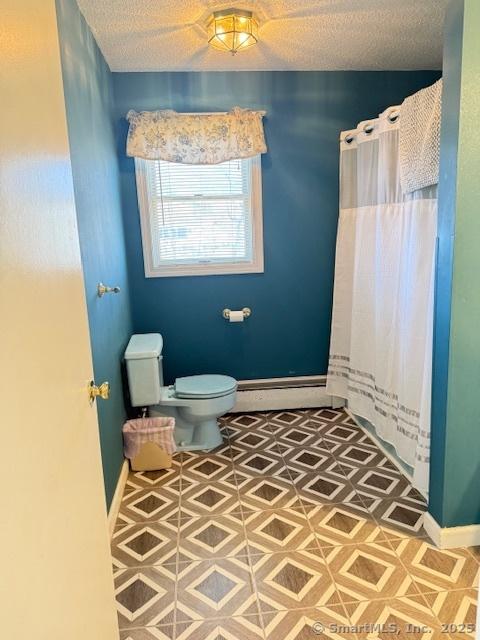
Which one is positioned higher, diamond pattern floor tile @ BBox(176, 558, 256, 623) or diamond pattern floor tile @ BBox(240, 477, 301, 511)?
diamond pattern floor tile @ BBox(240, 477, 301, 511)

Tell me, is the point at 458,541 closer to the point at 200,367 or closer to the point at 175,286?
the point at 200,367

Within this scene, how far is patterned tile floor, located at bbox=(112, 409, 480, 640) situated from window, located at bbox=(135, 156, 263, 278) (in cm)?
130

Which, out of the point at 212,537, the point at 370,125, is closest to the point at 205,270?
the point at 370,125

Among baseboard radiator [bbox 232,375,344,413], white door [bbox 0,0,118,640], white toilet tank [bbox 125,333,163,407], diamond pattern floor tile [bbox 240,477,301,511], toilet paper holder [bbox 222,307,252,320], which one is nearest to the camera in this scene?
white door [bbox 0,0,118,640]

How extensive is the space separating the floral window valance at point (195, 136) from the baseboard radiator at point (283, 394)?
1.60m

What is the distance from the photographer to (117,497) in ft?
7.82

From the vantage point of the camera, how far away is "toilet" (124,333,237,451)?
2.77 metres

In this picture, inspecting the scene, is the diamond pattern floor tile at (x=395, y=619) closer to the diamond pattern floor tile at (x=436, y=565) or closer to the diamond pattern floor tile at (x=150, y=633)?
the diamond pattern floor tile at (x=436, y=565)

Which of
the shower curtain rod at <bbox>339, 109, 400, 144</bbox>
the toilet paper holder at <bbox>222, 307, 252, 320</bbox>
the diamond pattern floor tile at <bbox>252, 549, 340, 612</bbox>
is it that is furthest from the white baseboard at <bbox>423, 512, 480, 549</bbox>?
the shower curtain rod at <bbox>339, 109, 400, 144</bbox>

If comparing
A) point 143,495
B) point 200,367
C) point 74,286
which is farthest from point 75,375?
point 200,367

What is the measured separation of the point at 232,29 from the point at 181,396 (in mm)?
1984

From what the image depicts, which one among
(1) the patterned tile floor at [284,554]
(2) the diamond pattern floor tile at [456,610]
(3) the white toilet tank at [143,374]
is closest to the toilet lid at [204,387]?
(3) the white toilet tank at [143,374]

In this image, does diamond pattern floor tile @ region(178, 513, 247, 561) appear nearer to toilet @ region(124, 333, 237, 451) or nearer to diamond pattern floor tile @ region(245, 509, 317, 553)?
diamond pattern floor tile @ region(245, 509, 317, 553)

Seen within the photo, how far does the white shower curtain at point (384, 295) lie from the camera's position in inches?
89.0
